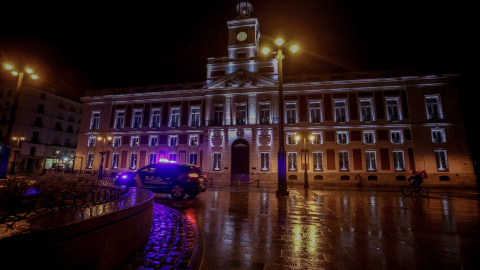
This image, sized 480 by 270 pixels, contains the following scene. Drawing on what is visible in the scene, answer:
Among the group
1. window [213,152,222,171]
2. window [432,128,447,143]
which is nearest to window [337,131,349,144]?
window [432,128,447,143]

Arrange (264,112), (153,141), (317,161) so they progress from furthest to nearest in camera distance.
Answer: (153,141) → (264,112) → (317,161)

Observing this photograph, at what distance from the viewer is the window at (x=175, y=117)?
31.8 meters

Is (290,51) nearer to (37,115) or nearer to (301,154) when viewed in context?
(301,154)

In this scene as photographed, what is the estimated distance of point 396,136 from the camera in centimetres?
2627

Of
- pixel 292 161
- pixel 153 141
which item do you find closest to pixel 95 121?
pixel 153 141

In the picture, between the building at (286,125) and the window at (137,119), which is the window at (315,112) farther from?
the window at (137,119)

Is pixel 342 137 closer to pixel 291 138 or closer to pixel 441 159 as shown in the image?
pixel 291 138

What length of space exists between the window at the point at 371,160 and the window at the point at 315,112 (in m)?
6.84

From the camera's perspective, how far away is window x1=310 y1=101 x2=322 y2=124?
28000mm

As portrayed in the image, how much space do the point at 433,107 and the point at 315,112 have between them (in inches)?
543

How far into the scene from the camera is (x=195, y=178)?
431 inches

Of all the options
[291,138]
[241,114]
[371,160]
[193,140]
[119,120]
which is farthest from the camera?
[119,120]

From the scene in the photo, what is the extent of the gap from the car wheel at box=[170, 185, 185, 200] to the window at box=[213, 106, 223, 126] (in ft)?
62.3

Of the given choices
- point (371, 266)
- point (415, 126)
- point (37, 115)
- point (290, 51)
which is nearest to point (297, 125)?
point (415, 126)
